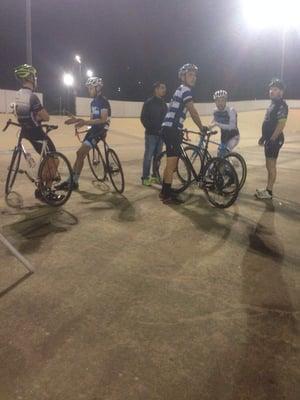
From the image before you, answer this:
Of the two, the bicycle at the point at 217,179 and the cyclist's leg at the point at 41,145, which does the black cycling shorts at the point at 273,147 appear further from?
the cyclist's leg at the point at 41,145

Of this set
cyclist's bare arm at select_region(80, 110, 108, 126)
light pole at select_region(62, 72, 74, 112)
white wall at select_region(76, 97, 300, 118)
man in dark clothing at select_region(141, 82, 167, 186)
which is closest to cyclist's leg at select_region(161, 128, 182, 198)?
cyclist's bare arm at select_region(80, 110, 108, 126)

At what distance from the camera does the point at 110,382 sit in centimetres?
280

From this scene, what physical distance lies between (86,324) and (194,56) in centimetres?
4811

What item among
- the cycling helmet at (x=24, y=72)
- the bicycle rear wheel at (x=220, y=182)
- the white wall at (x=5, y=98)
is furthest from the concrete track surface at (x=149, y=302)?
the white wall at (x=5, y=98)

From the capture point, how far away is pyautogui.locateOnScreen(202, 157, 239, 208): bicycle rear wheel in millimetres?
6977

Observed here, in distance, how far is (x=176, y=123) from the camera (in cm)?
730

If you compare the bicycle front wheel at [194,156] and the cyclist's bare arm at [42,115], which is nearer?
the cyclist's bare arm at [42,115]

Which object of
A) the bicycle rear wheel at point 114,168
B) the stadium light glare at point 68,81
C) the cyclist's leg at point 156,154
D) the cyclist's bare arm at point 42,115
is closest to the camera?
the cyclist's bare arm at point 42,115

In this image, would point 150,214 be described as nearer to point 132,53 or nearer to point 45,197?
point 45,197

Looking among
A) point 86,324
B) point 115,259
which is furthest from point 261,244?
point 86,324

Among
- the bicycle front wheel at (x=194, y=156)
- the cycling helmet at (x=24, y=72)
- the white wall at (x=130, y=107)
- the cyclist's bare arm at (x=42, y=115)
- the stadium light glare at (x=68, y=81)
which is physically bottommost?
the white wall at (x=130, y=107)

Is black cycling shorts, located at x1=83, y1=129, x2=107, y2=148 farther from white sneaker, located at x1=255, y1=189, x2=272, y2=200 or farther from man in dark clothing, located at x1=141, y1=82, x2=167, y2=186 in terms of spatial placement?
white sneaker, located at x1=255, y1=189, x2=272, y2=200

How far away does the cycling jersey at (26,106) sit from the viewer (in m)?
6.76

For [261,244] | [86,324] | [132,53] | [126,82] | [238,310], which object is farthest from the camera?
[132,53]
